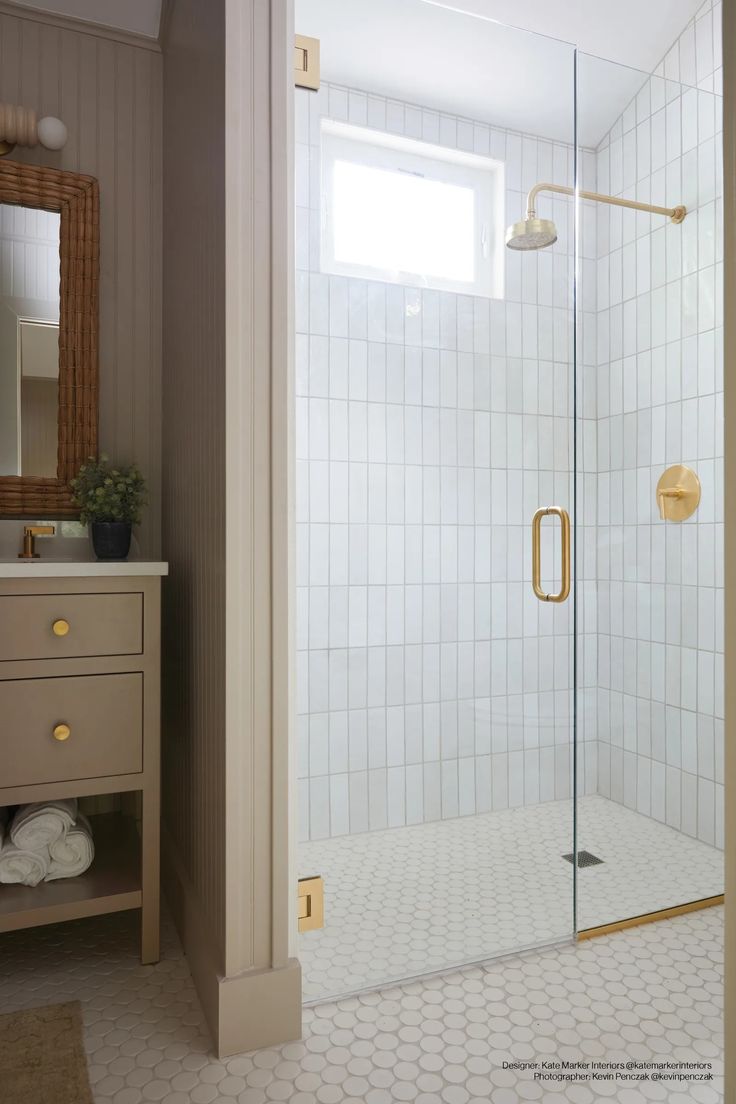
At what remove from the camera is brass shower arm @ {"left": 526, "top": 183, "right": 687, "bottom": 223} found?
1.89 m

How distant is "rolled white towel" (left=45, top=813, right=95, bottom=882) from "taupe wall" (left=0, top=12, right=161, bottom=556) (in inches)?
32.4

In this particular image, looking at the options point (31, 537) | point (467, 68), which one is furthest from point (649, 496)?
point (31, 537)

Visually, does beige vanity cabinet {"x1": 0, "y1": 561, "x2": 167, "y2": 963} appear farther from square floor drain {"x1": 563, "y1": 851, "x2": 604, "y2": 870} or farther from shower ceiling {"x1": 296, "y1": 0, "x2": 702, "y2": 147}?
shower ceiling {"x1": 296, "y1": 0, "x2": 702, "y2": 147}

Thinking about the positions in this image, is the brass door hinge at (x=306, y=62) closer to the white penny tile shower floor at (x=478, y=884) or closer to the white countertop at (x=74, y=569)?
the white countertop at (x=74, y=569)

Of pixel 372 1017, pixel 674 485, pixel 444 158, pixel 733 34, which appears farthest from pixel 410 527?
pixel 733 34

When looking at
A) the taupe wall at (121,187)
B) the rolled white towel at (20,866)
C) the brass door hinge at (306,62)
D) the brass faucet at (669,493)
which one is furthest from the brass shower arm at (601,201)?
the rolled white towel at (20,866)

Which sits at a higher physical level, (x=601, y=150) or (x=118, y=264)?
(x=601, y=150)

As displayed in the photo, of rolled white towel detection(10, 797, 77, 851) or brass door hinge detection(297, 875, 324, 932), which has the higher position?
rolled white towel detection(10, 797, 77, 851)

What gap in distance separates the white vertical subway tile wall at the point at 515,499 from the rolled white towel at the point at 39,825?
1.86ft

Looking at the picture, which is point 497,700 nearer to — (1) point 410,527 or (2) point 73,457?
(1) point 410,527

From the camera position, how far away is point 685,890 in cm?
200

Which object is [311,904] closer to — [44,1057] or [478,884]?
[478,884]

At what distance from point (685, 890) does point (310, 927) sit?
102 cm

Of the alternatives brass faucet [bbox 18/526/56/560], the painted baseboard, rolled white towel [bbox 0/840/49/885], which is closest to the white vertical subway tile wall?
the painted baseboard
